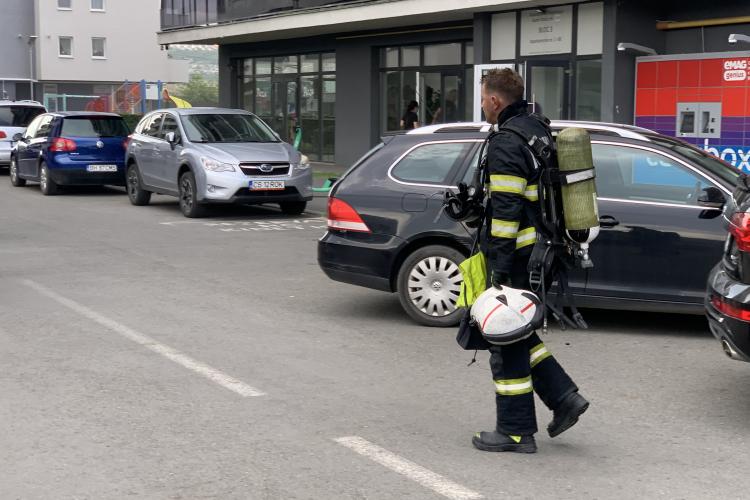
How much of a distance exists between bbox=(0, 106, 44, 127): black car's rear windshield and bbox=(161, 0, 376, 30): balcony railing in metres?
5.51

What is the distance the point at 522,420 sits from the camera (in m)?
5.27

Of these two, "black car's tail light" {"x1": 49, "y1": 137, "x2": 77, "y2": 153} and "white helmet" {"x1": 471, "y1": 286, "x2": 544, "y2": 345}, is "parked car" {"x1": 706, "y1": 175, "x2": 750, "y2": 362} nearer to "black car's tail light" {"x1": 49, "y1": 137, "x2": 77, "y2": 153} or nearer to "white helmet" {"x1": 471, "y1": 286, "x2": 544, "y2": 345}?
"white helmet" {"x1": 471, "y1": 286, "x2": 544, "y2": 345}

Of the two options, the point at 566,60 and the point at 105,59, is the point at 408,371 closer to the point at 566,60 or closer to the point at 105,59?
the point at 566,60

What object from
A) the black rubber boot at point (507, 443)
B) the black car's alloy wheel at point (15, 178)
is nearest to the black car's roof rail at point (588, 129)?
the black rubber boot at point (507, 443)

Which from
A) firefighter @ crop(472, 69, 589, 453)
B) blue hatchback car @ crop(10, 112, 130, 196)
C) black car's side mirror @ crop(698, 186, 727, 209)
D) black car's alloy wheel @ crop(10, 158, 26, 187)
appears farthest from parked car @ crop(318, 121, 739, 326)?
black car's alloy wheel @ crop(10, 158, 26, 187)

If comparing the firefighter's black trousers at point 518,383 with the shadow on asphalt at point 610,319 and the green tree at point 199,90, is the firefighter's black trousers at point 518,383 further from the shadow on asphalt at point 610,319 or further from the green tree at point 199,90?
the green tree at point 199,90

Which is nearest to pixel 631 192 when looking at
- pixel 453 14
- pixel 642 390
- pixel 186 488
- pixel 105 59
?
pixel 642 390

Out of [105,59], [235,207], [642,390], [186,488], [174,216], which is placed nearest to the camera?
[186,488]

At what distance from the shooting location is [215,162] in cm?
1633

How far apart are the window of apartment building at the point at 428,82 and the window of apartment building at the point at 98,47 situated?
41.8 metres

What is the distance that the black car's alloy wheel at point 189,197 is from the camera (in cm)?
1667

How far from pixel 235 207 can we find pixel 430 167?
10.6m

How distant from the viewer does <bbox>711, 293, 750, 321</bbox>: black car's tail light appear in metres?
5.63

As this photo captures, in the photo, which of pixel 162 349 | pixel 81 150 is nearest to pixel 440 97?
pixel 81 150
